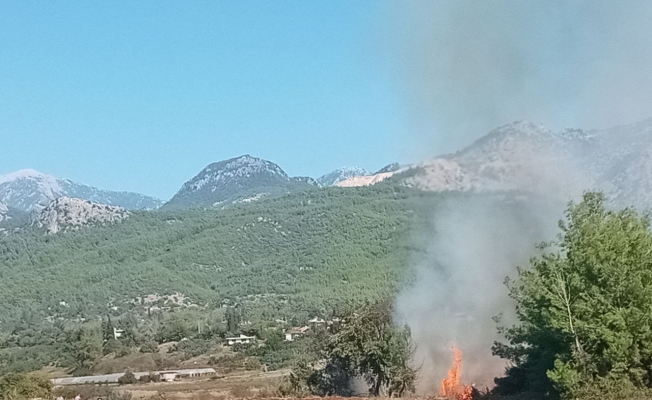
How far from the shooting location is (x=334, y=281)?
12875 cm

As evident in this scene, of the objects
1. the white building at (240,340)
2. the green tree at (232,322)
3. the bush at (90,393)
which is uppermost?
the green tree at (232,322)

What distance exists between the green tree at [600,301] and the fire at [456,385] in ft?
30.6

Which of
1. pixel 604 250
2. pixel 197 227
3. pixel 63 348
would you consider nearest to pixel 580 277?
pixel 604 250

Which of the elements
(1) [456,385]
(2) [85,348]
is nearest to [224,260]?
(2) [85,348]

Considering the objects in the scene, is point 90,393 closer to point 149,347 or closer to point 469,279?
point 469,279

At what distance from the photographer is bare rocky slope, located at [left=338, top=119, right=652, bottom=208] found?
72812 millimetres

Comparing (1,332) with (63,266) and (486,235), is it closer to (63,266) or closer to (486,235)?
(63,266)

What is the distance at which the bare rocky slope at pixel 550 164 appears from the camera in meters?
72.8

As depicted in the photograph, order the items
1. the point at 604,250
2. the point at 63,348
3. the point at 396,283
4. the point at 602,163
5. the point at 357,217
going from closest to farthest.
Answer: the point at 604,250, the point at 396,283, the point at 602,163, the point at 63,348, the point at 357,217

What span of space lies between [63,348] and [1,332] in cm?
3280

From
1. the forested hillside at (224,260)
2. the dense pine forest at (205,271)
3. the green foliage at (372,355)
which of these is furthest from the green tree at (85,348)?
the green foliage at (372,355)

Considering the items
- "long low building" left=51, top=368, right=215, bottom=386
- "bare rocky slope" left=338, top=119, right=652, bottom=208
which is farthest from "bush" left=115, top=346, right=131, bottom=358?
"bare rocky slope" left=338, top=119, right=652, bottom=208

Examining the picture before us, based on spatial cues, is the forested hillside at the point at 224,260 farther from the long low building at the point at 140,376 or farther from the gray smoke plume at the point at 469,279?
the long low building at the point at 140,376

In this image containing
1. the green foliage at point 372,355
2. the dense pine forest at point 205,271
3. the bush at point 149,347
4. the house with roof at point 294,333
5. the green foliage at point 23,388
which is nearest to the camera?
the green foliage at point 372,355
